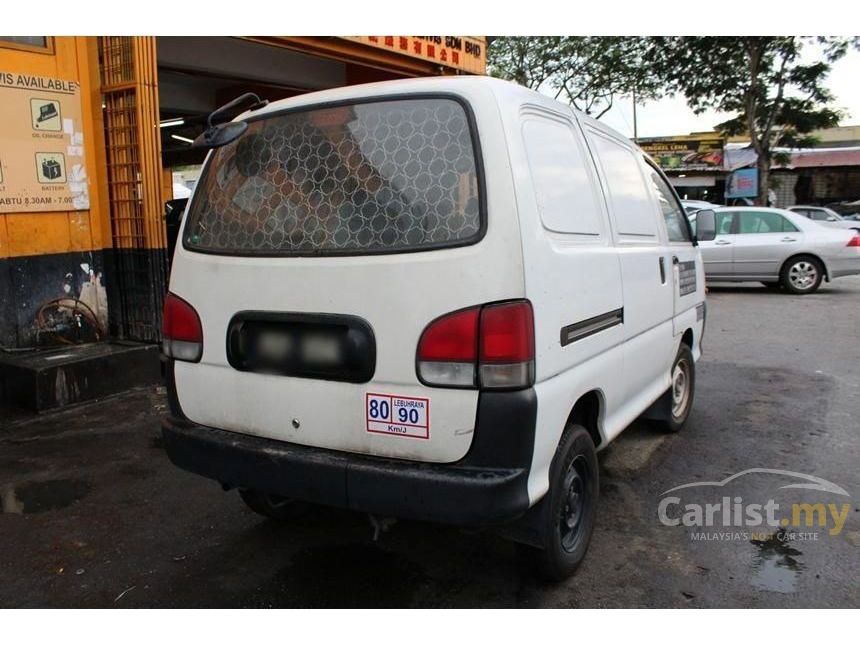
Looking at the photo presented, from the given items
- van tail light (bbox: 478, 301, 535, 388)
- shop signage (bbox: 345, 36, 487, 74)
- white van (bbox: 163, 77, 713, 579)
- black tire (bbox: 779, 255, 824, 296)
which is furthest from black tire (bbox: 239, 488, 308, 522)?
black tire (bbox: 779, 255, 824, 296)

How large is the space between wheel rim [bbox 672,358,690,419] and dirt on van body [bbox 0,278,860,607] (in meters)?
0.17

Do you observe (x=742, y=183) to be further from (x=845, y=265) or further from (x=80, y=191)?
(x=80, y=191)

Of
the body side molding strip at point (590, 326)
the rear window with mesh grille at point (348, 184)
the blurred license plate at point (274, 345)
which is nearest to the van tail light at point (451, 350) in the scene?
the rear window with mesh grille at point (348, 184)

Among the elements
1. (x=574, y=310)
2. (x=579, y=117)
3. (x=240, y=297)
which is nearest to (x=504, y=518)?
(x=574, y=310)

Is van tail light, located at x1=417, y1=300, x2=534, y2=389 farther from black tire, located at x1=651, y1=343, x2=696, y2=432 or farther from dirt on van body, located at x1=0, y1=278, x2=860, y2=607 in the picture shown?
black tire, located at x1=651, y1=343, x2=696, y2=432

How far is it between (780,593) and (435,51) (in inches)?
329

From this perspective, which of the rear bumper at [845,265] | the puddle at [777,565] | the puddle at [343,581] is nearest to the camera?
the puddle at [343,581]

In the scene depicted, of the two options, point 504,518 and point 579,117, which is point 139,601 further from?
point 579,117

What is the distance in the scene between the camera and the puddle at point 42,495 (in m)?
3.60

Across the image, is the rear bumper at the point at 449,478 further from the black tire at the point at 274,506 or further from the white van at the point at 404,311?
the black tire at the point at 274,506

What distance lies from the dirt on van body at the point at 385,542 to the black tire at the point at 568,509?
0.11 m

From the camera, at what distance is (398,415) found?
2316mm

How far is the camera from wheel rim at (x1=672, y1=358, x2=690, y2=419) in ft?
15.2

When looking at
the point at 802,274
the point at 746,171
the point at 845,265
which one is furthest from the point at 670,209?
the point at 746,171
